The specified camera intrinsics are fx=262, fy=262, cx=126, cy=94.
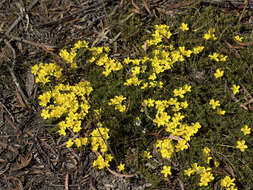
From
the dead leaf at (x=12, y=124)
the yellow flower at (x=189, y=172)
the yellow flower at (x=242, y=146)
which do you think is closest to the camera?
the yellow flower at (x=189, y=172)

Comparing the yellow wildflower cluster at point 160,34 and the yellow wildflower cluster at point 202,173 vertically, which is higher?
the yellow wildflower cluster at point 160,34

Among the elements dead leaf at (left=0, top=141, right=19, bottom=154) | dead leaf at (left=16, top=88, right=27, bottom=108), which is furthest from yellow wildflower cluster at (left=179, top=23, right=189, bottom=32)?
dead leaf at (left=0, top=141, right=19, bottom=154)

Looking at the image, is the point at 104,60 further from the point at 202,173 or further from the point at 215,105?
the point at 202,173

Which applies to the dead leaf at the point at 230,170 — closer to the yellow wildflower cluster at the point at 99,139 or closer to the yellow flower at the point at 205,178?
the yellow flower at the point at 205,178

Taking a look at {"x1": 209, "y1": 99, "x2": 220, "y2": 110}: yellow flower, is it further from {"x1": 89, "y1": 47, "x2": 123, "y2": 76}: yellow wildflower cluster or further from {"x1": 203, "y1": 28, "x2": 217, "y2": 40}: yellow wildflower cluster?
{"x1": 89, "y1": 47, "x2": 123, "y2": 76}: yellow wildflower cluster

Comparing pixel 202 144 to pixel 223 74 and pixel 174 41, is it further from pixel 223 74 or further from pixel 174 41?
pixel 174 41

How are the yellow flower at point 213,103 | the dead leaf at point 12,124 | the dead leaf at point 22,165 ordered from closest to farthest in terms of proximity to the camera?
the dead leaf at point 22,165, the yellow flower at point 213,103, the dead leaf at point 12,124

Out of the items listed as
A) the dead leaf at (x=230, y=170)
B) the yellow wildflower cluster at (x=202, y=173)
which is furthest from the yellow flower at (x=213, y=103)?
the yellow wildflower cluster at (x=202, y=173)

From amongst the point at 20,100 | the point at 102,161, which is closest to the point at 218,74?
the point at 102,161
